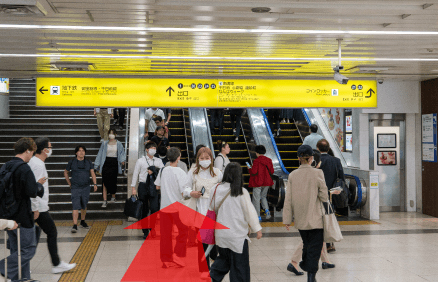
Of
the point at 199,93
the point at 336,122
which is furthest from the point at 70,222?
the point at 336,122

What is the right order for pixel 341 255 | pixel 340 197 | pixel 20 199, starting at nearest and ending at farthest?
pixel 20 199, pixel 340 197, pixel 341 255

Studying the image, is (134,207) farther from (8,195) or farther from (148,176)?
(8,195)

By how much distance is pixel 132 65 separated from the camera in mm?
8727

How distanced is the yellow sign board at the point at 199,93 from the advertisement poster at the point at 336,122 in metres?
4.41

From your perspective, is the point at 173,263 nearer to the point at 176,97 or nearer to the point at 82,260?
the point at 82,260

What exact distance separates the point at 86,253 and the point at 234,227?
11.2 feet

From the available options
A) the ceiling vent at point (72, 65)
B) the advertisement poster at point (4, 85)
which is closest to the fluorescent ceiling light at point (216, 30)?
the ceiling vent at point (72, 65)

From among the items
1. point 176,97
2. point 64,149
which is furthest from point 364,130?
point 64,149

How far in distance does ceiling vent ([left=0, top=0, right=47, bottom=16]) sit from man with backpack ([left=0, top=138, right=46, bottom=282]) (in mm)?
1337

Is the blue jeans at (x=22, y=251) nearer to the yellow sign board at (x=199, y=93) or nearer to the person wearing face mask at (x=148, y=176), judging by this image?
the person wearing face mask at (x=148, y=176)

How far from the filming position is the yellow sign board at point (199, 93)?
854cm

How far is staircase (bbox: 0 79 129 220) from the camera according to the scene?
10344 millimetres

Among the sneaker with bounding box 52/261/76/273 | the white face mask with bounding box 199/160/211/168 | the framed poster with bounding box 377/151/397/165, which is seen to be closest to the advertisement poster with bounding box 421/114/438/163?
the framed poster with bounding box 377/151/397/165

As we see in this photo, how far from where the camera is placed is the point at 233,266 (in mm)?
4520
